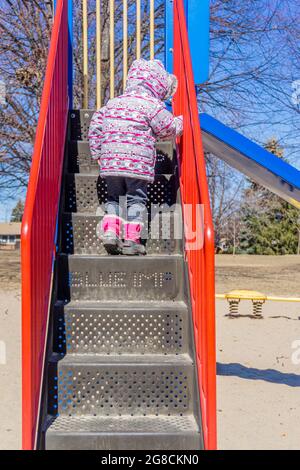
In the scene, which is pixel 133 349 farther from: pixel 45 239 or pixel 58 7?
pixel 58 7

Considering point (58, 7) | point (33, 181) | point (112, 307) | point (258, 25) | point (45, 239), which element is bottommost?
point (112, 307)

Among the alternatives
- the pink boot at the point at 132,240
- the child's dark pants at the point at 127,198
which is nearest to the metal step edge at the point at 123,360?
the pink boot at the point at 132,240

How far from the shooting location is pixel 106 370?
3.44m

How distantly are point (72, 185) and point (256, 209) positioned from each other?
31876mm

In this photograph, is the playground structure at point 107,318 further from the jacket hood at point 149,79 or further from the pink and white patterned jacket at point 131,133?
the jacket hood at point 149,79

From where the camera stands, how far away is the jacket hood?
4629 millimetres

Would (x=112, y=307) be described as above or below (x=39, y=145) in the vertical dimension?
below

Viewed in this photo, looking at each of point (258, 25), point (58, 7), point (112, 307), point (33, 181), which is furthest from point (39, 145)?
point (258, 25)

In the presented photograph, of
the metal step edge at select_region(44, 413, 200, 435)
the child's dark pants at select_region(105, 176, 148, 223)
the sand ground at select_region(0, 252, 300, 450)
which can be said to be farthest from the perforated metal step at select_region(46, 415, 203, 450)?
the child's dark pants at select_region(105, 176, 148, 223)

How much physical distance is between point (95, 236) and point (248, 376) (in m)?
2.87

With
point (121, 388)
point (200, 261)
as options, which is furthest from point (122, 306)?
point (200, 261)

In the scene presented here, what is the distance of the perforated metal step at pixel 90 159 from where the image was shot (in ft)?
16.2

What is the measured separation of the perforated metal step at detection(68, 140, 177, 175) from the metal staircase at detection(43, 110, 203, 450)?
1.74 ft

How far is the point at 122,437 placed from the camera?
314 centimetres
